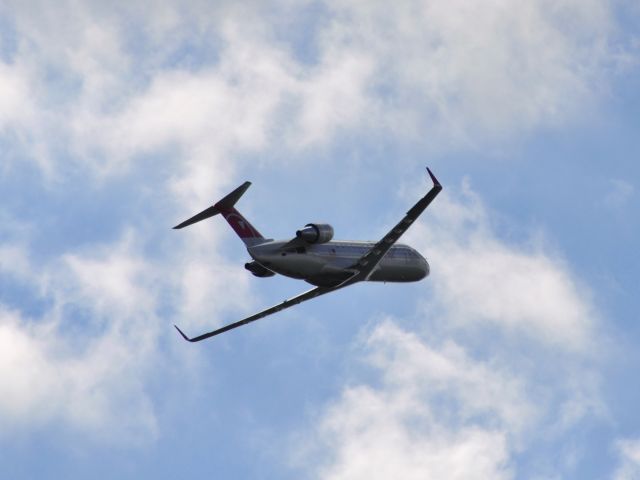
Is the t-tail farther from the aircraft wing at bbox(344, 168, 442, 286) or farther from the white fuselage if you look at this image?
the aircraft wing at bbox(344, 168, 442, 286)

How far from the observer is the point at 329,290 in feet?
326

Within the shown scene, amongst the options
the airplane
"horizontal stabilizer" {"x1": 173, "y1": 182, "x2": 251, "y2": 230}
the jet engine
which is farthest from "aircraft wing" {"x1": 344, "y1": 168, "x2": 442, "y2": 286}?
"horizontal stabilizer" {"x1": 173, "y1": 182, "x2": 251, "y2": 230}

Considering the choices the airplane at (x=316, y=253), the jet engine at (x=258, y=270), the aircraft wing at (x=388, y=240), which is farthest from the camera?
the jet engine at (x=258, y=270)

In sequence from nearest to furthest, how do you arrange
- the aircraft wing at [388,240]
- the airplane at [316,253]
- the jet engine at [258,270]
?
the aircraft wing at [388,240]
the airplane at [316,253]
the jet engine at [258,270]

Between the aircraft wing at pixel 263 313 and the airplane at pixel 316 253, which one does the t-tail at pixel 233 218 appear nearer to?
the airplane at pixel 316 253

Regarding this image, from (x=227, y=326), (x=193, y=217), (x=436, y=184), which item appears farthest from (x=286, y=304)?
(x=436, y=184)

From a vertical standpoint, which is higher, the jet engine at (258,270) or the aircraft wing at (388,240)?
the aircraft wing at (388,240)

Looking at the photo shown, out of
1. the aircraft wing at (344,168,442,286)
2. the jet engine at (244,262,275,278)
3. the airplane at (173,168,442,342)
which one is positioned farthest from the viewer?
the jet engine at (244,262,275,278)

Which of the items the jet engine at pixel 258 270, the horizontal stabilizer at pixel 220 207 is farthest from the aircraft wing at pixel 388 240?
the horizontal stabilizer at pixel 220 207

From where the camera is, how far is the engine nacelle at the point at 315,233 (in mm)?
92438

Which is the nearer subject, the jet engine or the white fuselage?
the white fuselage

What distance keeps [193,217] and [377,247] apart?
38.5 feet

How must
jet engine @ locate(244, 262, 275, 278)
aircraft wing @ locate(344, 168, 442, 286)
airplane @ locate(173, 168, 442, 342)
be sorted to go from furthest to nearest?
jet engine @ locate(244, 262, 275, 278)
airplane @ locate(173, 168, 442, 342)
aircraft wing @ locate(344, 168, 442, 286)

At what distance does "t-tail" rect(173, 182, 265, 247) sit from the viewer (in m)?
93.2
